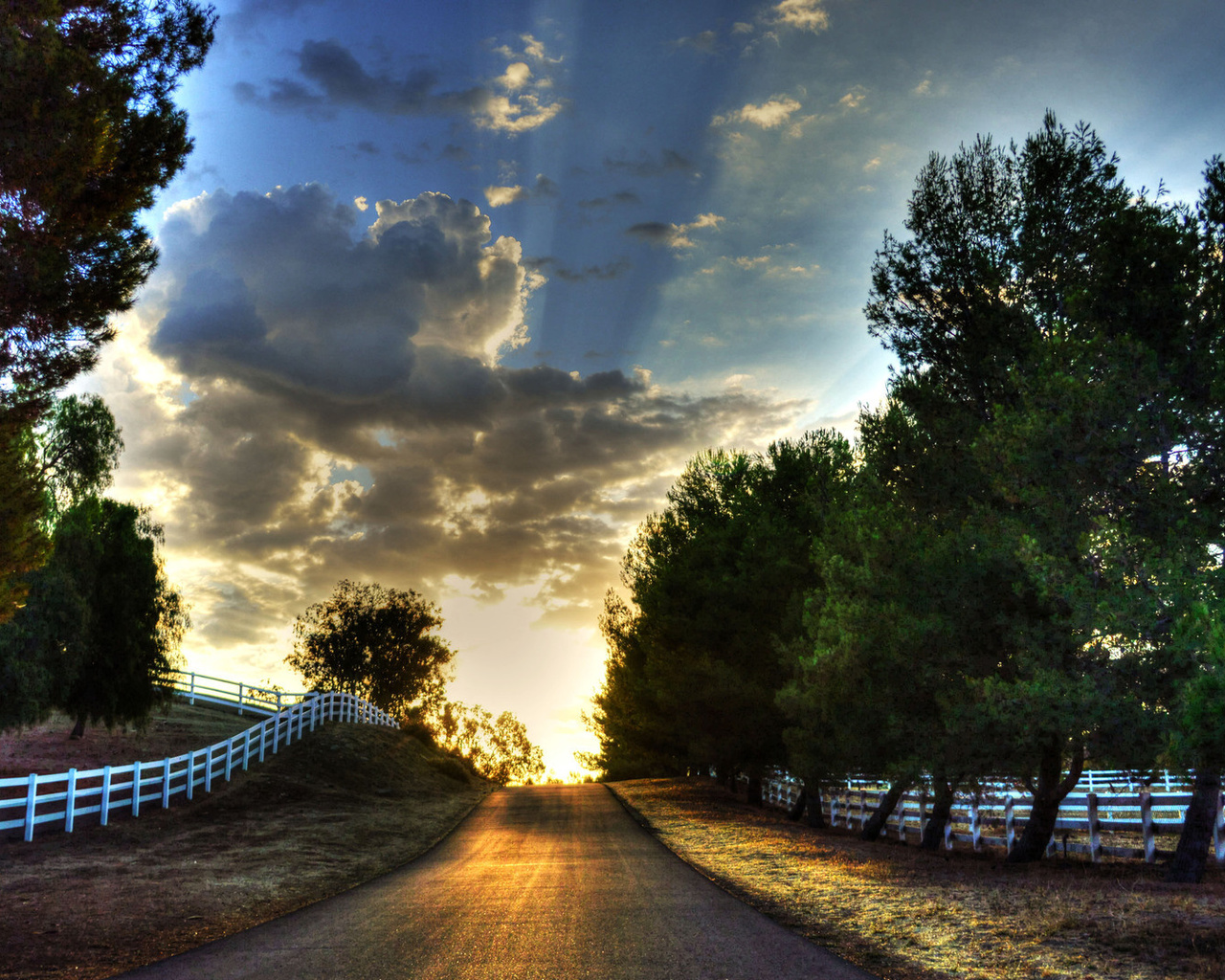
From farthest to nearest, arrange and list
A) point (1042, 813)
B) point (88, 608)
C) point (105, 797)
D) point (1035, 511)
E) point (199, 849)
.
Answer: point (88, 608)
point (105, 797)
point (199, 849)
point (1042, 813)
point (1035, 511)

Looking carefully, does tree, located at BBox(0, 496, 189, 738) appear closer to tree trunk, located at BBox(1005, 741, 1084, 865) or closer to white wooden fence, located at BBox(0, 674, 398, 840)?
white wooden fence, located at BBox(0, 674, 398, 840)

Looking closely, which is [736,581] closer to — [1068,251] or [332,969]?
[1068,251]

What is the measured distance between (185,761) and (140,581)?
24.4 ft

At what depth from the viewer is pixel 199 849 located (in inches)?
625

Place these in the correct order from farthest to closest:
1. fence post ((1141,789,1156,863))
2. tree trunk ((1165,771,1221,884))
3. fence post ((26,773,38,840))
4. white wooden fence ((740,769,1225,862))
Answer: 1. fence post ((26,773,38,840))
2. white wooden fence ((740,769,1225,862))
3. fence post ((1141,789,1156,863))
4. tree trunk ((1165,771,1221,884))

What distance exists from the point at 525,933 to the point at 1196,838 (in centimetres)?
931

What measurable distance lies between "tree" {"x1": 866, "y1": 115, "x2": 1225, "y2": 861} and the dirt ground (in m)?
10.6

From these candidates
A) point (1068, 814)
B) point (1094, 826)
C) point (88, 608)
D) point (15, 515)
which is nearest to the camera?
point (15, 515)

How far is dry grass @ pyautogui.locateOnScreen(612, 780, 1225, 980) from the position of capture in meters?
7.43

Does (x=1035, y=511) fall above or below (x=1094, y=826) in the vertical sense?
above

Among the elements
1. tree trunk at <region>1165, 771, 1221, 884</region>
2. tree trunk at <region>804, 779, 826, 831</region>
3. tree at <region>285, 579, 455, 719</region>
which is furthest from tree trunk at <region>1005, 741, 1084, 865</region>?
tree at <region>285, 579, 455, 719</region>

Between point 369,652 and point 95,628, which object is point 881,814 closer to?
point 95,628

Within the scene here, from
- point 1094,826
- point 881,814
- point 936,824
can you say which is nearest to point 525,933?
point 1094,826

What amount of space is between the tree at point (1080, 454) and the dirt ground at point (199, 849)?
10.6 m
